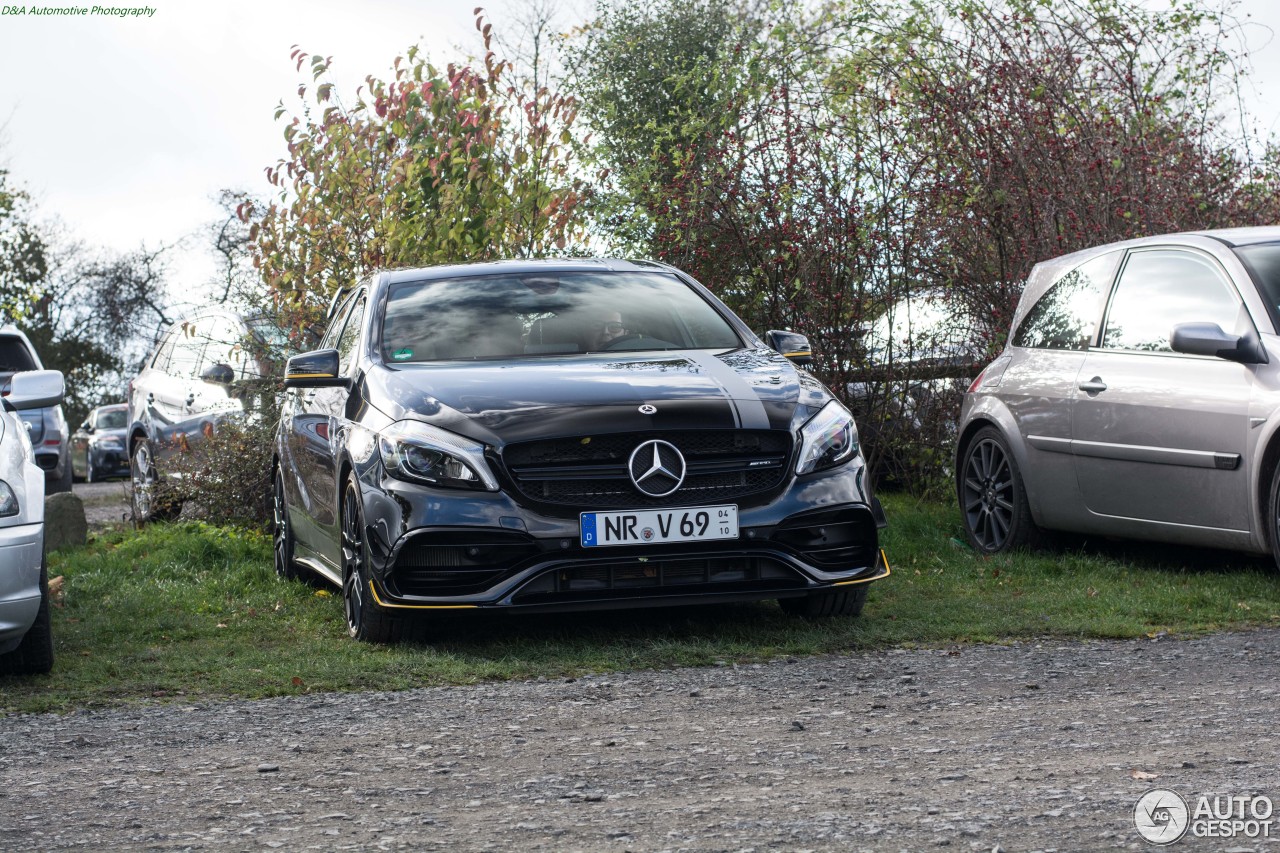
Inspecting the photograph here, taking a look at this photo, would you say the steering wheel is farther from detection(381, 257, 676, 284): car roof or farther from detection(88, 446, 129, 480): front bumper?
detection(88, 446, 129, 480): front bumper

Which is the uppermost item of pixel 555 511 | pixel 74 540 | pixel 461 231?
pixel 461 231

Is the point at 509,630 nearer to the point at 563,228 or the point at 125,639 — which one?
the point at 125,639

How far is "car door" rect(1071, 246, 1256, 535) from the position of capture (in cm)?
726

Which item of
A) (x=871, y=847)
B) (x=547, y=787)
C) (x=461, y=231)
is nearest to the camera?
(x=871, y=847)

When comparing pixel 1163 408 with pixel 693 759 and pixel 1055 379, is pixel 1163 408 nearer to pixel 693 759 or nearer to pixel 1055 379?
pixel 1055 379

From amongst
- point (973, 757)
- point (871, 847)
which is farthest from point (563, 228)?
point (871, 847)

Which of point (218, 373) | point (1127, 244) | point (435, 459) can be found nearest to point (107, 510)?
point (218, 373)

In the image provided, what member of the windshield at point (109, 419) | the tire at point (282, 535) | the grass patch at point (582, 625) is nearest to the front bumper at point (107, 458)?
the windshield at point (109, 419)

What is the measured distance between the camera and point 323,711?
5.25 meters

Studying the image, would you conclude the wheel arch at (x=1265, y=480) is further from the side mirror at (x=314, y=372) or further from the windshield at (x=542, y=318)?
the side mirror at (x=314, y=372)

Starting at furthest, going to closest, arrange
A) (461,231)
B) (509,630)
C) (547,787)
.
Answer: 1. (461,231)
2. (509,630)
3. (547,787)

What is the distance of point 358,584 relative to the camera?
6566 millimetres

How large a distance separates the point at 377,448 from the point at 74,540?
20.1 ft

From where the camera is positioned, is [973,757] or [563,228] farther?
[563,228]
